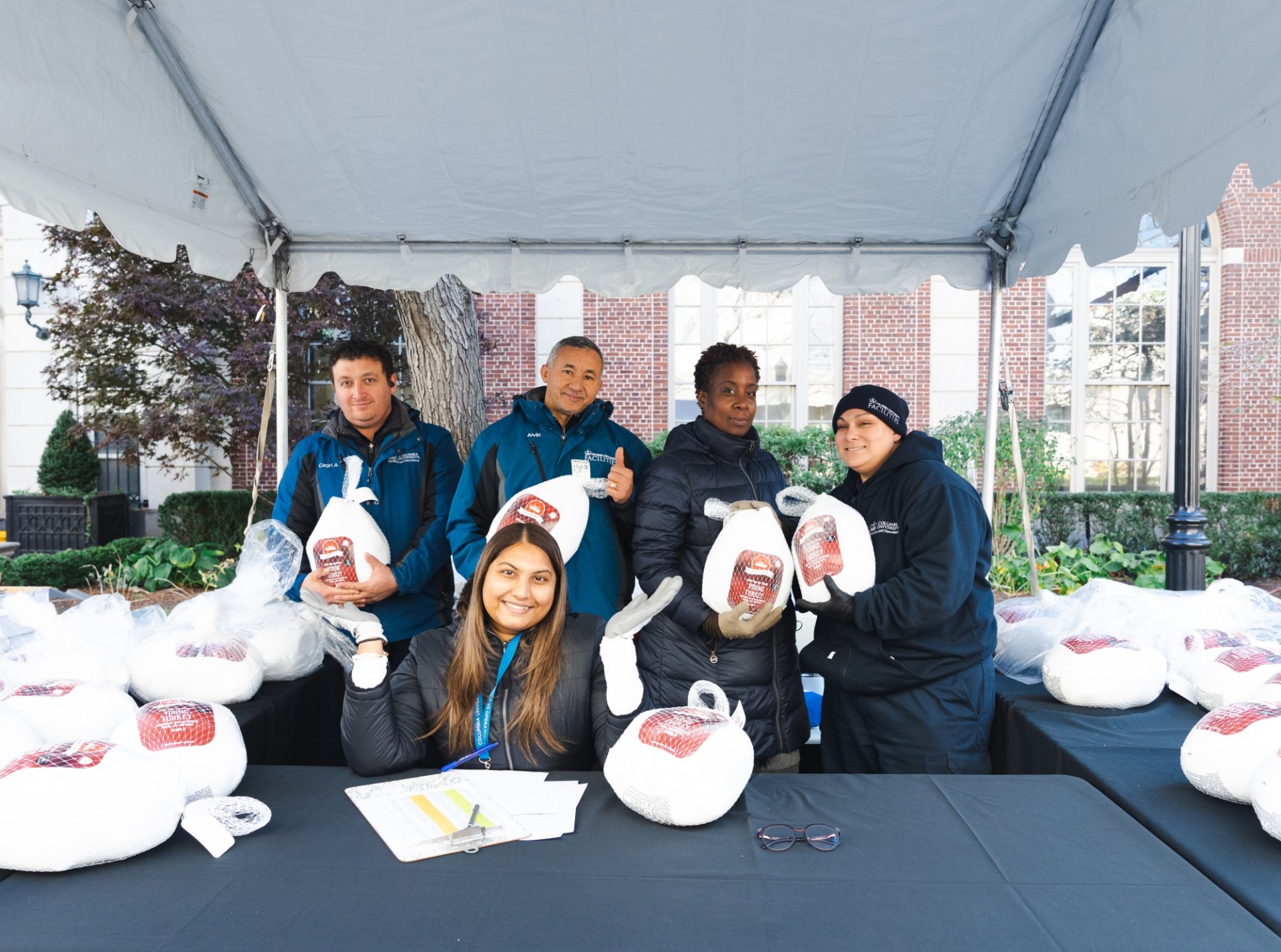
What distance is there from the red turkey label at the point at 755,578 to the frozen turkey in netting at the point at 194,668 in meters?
1.35

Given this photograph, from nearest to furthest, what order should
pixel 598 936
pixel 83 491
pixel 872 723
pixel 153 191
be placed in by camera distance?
pixel 598 936, pixel 872 723, pixel 153 191, pixel 83 491

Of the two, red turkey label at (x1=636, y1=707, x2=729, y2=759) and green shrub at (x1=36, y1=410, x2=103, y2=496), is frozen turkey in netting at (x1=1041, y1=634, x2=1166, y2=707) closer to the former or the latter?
red turkey label at (x1=636, y1=707, x2=729, y2=759)

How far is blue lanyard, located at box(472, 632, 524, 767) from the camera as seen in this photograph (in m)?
1.94

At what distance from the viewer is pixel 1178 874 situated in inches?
52.9

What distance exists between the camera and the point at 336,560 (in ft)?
8.47

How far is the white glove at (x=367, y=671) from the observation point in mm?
1848

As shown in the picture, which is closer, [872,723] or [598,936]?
[598,936]

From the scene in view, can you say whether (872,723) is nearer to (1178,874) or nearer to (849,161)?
(1178,874)

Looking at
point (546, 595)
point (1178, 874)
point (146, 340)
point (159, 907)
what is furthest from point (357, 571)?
point (146, 340)

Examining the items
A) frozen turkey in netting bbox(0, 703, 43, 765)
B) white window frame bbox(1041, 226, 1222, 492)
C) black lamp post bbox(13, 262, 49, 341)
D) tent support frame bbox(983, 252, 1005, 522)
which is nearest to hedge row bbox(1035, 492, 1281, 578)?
white window frame bbox(1041, 226, 1222, 492)

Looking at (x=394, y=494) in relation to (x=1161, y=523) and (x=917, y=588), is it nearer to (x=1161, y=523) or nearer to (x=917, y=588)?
(x=917, y=588)

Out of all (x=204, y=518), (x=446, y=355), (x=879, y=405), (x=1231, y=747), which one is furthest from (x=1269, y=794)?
(x=204, y=518)

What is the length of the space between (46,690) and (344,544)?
865 mm

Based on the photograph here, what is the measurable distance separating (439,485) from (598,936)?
2128 mm
